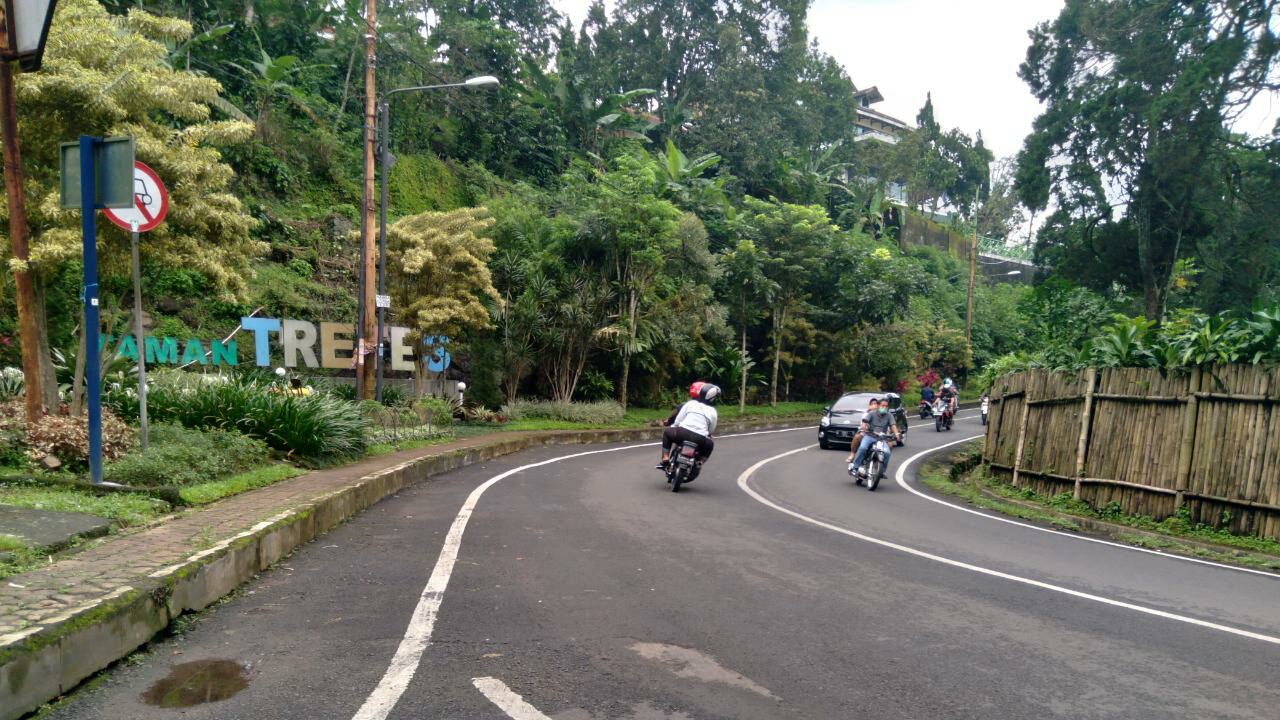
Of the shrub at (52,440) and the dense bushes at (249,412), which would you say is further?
the dense bushes at (249,412)

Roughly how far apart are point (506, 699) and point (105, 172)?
627 cm

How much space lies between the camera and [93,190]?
716cm

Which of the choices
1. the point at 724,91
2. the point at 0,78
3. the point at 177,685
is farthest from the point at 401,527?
the point at 724,91

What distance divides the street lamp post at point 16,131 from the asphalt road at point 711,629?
388 centimetres

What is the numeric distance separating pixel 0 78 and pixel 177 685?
6.59 meters

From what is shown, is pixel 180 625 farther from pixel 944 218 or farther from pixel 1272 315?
pixel 944 218

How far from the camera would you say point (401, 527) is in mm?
8586

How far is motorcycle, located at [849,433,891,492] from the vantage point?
1411 cm

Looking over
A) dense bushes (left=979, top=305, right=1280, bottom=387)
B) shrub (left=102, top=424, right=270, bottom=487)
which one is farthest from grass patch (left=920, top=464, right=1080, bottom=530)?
shrub (left=102, top=424, right=270, bottom=487)

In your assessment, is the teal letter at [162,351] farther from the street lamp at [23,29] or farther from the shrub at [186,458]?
the street lamp at [23,29]

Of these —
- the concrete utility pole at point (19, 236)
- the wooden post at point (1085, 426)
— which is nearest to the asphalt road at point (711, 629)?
the wooden post at point (1085, 426)

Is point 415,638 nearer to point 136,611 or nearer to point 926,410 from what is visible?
point 136,611

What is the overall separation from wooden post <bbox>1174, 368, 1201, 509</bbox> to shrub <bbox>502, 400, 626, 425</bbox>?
55.9 ft

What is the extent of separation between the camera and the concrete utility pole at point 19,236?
7527 mm
